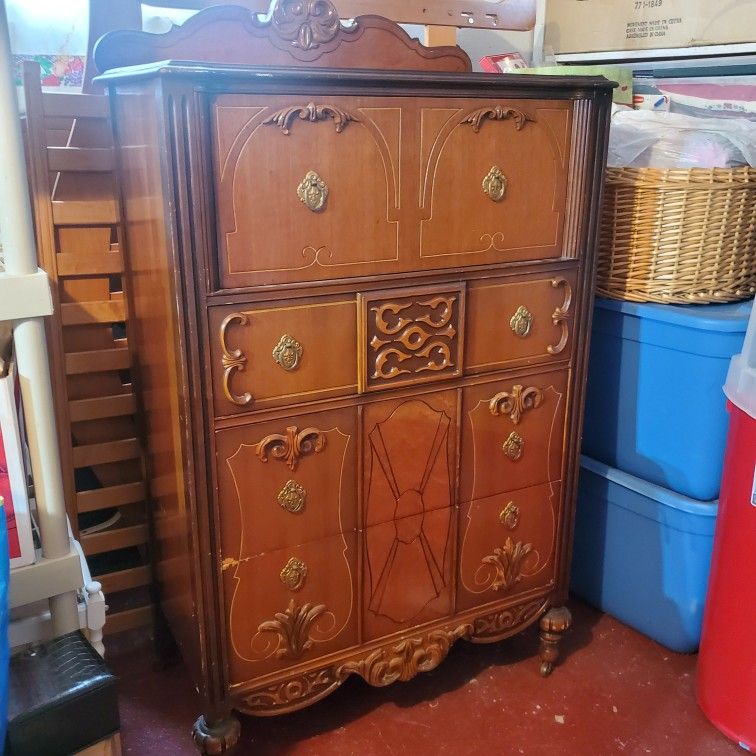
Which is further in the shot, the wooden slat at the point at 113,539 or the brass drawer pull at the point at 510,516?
the wooden slat at the point at 113,539

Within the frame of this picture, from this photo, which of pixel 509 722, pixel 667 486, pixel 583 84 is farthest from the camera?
pixel 667 486

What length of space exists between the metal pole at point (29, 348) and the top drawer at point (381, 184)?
251mm

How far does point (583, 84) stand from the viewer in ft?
4.27

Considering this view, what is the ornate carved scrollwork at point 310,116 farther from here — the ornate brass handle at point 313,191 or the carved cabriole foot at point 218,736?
the carved cabriole foot at point 218,736

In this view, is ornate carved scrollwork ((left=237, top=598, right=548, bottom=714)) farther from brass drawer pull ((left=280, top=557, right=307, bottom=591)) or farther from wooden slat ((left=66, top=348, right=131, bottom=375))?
wooden slat ((left=66, top=348, right=131, bottom=375))

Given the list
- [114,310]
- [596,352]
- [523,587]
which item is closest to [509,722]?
[523,587]

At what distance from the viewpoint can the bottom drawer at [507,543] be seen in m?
1.48

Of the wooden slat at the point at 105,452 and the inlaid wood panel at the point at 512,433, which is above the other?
the inlaid wood panel at the point at 512,433

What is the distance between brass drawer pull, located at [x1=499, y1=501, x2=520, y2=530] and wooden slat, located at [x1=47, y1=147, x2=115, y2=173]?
3.18ft

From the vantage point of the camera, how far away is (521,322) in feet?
4.54

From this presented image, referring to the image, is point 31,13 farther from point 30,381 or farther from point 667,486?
point 667,486

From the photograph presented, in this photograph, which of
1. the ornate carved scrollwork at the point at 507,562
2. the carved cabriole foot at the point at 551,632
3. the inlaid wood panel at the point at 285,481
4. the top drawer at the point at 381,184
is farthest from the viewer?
the carved cabriole foot at the point at 551,632

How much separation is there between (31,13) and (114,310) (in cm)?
60

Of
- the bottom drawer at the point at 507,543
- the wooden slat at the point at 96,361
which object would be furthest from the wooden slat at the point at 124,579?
the bottom drawer at the point at 507,543
